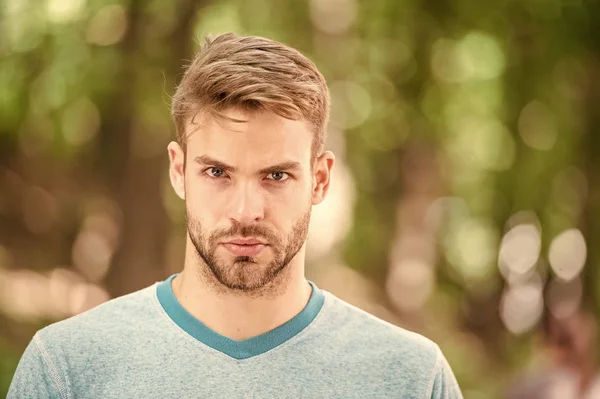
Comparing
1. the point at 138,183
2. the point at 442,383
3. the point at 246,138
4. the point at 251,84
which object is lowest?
the point at 138,183

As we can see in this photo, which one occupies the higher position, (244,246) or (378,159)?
(244,246)

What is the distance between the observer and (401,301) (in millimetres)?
8680

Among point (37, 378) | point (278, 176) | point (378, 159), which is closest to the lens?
point (37, 378)

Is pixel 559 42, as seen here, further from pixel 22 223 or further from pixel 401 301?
pixel 22 223

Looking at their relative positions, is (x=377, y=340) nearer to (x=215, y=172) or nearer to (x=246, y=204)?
(x=246, y=204)

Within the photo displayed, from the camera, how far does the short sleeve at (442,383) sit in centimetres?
234

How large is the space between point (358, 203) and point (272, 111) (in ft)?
20.8

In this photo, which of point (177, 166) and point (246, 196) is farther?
point (177, 166)

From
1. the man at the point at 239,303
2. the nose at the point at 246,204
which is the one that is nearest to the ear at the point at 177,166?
the man at the point at 239,303

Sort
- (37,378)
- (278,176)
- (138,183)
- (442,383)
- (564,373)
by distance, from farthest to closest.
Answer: (138,183) → (564,373) → (442,383) → (278,176) → (37,378)

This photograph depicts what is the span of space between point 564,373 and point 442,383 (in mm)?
3335

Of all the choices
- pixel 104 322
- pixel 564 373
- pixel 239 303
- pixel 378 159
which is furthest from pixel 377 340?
pixel 378 159

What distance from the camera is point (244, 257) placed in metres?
2.21

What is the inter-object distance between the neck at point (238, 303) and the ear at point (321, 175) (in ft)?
0.60
